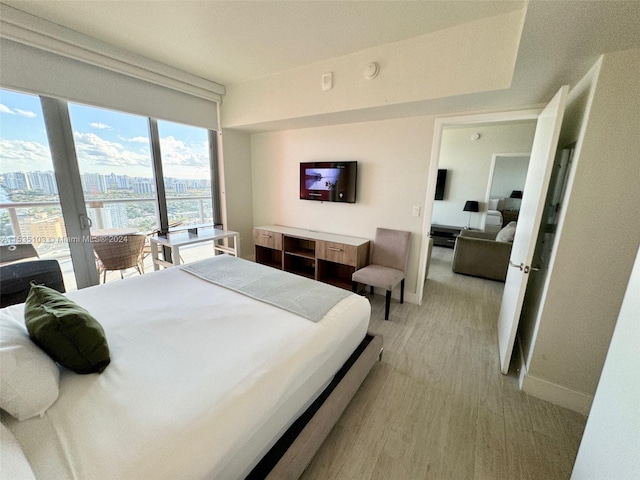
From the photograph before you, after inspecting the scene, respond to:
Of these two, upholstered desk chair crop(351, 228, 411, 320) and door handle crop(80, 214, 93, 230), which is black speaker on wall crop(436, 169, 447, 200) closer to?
upholstered desk chair crop(351, 228, 411, 320)

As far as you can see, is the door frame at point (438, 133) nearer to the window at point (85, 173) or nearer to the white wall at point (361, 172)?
the white wall at point (361, 172)

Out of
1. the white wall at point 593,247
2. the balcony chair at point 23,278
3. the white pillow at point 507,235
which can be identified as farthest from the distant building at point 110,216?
the white pillow at point 507,235

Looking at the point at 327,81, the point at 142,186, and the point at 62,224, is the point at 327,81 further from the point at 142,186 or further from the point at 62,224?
the point at 62,224

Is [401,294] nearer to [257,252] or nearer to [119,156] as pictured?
[257,252]

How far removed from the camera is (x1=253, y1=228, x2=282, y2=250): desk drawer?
3.55 m

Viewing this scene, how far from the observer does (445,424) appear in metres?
1.51

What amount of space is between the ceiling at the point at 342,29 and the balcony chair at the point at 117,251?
6.21 ft

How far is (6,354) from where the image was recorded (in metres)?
0.85

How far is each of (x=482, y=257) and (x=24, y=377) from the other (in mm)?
4476

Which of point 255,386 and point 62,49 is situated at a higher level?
point 62,49

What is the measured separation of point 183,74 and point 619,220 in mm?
3955

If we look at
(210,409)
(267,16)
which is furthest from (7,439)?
(267,16)

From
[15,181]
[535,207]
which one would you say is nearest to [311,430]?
[535,207]

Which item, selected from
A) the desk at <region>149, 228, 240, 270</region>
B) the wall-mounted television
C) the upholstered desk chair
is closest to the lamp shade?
the upholstered desk chair
